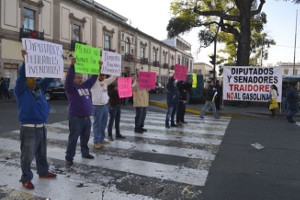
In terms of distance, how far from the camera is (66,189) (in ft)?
12.1

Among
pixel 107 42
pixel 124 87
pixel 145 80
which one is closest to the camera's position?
pixel 124 87

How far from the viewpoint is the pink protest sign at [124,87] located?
7298mm

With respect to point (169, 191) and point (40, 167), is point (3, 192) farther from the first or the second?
point (169, 191)

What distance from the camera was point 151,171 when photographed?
452 cm

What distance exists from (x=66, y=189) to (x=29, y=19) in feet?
77.7

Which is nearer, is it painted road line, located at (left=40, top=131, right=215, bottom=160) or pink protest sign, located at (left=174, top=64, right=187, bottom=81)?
painted road line, located at (left=40, top=131, right=215, bottom=160)

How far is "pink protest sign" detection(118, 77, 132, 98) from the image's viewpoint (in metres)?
7.30

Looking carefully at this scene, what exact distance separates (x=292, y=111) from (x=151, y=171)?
840 cm

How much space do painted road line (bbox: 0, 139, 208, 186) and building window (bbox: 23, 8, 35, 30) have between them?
21.3 m

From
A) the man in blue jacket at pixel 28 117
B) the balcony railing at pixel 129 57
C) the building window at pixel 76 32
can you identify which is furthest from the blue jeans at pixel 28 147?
the balcony railing at pixel 129 57

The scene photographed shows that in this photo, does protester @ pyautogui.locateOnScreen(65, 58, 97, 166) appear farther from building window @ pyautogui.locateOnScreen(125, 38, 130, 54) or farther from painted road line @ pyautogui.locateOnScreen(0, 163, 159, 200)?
building window @ pyautogui.locateOnScreen(125, 38, 130, 54)

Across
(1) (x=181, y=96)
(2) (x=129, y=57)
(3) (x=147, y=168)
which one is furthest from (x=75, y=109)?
(2) (x=129, y=57)

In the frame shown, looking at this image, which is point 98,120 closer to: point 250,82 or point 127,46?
point 250,82

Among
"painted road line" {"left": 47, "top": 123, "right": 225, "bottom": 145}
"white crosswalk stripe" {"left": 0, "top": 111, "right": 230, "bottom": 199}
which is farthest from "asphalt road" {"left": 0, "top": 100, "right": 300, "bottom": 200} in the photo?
"painted road line" {"left": 47, "top": 123, "right": 225, "bottom": 145}
